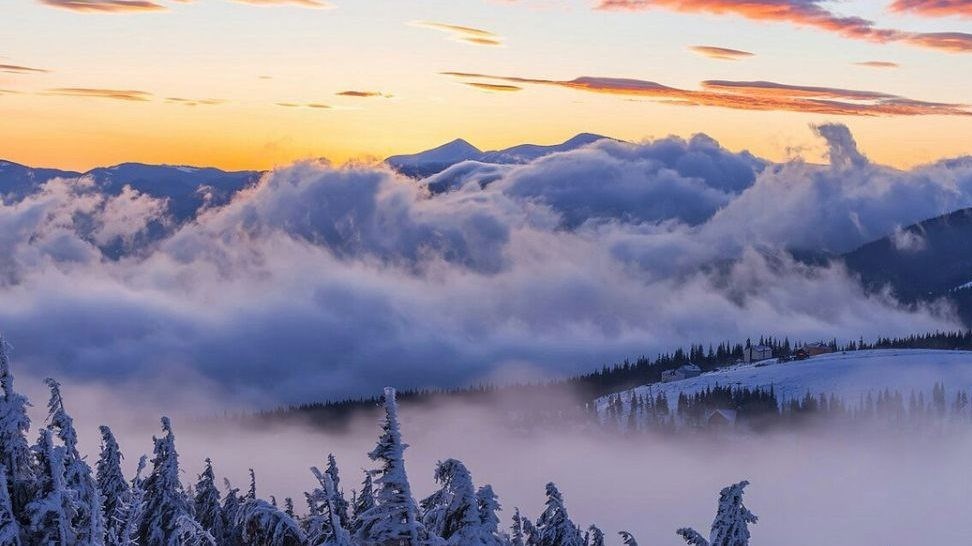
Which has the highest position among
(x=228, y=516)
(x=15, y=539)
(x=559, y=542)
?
(x=15, y=539)

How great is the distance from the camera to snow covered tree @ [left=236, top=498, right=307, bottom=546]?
790 inches

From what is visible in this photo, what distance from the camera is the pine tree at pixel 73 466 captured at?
23.2m

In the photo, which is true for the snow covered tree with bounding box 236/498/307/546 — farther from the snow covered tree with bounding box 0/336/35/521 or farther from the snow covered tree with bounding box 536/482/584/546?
the snow covered tree with bounding box 536/482/584/546

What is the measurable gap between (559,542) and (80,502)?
15.1m

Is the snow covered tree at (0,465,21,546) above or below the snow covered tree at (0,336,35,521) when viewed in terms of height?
below

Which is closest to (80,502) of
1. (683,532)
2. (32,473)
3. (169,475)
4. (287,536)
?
(32,473)

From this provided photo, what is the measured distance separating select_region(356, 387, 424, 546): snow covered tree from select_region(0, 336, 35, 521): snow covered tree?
7.10 metres

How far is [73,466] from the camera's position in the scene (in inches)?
941

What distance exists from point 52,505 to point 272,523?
15.1 ft

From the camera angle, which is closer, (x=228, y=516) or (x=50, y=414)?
(x=50, y=414)

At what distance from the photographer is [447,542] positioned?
2136 centimetres

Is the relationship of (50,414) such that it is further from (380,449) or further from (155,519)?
(155,519)

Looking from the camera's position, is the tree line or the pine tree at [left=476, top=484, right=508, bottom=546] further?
the pine tree at [left=476, top=484, right=508, bottom=546]

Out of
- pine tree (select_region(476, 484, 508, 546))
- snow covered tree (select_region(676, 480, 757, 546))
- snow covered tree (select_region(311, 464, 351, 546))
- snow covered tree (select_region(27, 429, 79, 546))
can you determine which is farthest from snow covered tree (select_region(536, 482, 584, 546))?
snow covered tree (select_region(311, 464, 351, 546))
